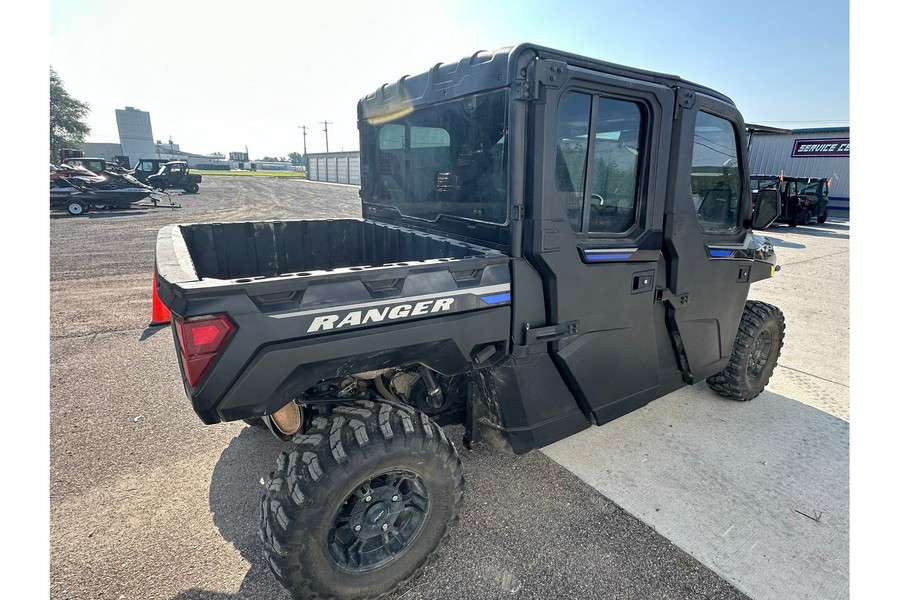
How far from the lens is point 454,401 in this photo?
115 inches

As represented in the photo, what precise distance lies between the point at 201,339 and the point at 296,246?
2.10 meters

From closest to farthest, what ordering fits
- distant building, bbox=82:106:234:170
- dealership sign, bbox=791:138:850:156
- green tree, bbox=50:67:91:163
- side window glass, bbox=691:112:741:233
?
side window glass, bbox=691:112:741:233
dealership sign, bbox=791:138:850:156
green tree, bbox=50:67:91:163
distant building, bbox=82:106:234:170

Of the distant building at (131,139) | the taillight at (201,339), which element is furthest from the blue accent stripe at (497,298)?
the distant building at (131,139)

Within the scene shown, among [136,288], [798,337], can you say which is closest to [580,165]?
[798,337]

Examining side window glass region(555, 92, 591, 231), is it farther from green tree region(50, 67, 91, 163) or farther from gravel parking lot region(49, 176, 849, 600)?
green tree region(50, 67, 91, 163)

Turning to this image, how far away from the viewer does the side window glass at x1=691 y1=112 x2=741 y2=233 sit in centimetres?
301

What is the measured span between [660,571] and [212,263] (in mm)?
3365

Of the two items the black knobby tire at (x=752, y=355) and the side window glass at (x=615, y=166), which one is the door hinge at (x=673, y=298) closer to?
the side window glass at (x=615, y=166)

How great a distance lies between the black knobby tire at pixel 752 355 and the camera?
387 centimetres

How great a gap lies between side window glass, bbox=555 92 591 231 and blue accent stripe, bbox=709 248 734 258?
132 cm

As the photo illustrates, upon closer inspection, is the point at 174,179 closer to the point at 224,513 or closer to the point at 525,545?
the point at 224,513

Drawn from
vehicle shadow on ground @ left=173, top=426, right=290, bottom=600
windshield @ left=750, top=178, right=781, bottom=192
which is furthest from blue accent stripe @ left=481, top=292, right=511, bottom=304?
windshield @ left=750, top=178, right=781, bottom=192

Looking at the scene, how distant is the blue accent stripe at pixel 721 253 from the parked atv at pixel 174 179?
1174 inches

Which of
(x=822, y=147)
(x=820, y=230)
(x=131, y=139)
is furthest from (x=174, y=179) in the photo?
(x=131, y=139)
